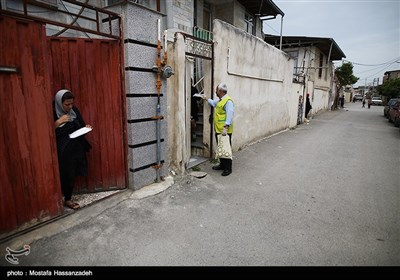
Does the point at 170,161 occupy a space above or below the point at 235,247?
above

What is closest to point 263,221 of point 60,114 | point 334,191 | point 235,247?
point 235,247

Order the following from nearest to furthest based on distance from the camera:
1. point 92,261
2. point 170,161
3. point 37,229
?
1. point 92,261
2. point 37,229
3. point 170,161

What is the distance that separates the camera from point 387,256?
8.86 feet

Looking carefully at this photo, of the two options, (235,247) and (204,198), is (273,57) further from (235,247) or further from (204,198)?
(235,247)

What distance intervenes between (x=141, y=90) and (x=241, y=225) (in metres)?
2.63

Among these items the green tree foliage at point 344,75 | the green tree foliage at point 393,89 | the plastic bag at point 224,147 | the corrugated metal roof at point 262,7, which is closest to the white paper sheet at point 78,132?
the plastic bag at point 224,147

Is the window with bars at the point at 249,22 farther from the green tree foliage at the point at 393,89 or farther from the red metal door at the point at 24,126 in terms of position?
the green tree foliage at the point at 393,89

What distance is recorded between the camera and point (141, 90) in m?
3.98

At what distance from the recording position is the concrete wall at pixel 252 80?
613 cm

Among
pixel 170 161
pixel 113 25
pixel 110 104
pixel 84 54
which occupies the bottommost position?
pixel 170 161

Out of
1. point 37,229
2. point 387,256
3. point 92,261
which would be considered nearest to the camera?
point 92,261

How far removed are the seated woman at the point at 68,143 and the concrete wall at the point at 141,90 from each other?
77 cm

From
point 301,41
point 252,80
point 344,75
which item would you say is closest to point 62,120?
point 252,80

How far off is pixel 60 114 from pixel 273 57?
8155 mm
